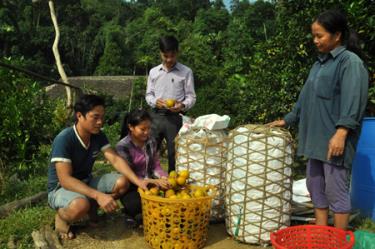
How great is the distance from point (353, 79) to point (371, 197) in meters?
1.36

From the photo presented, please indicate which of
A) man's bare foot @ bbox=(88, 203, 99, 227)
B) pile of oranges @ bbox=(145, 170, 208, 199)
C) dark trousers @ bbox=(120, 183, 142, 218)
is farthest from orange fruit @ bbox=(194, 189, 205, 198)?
man's bare foot @ bbox=(88, 203, 99, 227)

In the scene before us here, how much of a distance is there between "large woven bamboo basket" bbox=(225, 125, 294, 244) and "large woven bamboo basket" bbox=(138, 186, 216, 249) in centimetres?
27

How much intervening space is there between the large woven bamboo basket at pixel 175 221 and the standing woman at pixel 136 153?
0.43 meters

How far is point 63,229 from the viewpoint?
343 cm

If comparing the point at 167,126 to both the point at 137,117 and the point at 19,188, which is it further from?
the point at 19,188

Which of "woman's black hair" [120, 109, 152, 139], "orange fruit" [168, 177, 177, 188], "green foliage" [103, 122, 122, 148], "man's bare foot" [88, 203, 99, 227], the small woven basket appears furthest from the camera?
"green foliage" [103, 122, 122, 148]

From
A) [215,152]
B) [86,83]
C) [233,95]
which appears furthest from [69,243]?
[86,83]

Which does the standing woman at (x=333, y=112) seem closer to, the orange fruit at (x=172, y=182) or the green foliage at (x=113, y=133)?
the orange fruit at (x=172, y=182)

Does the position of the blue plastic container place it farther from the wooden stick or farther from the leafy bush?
the leafy bush

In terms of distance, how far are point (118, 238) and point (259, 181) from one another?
1.24m

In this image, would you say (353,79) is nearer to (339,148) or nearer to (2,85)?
(339,148)

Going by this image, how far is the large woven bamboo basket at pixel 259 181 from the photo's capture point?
10.4 ft

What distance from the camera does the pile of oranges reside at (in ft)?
10.3

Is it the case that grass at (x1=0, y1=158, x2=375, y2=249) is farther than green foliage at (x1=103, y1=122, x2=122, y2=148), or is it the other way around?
green foliage at (x1=103, y1=122, x2=122, y2=148)
